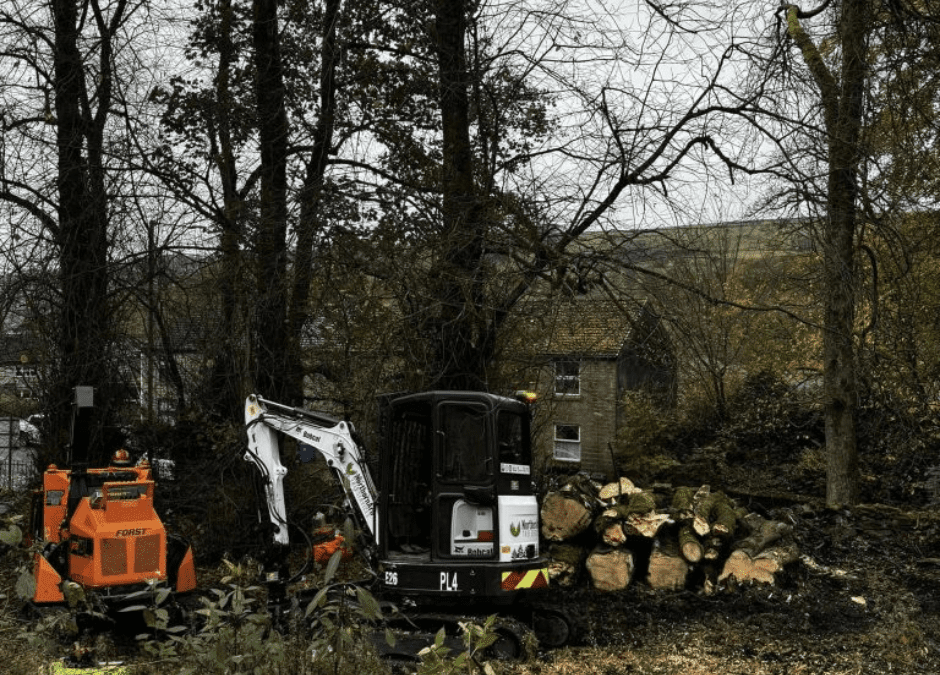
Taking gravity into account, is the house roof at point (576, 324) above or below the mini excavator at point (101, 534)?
above

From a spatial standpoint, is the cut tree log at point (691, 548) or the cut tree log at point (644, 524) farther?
the cut tree log at point (644, 524)

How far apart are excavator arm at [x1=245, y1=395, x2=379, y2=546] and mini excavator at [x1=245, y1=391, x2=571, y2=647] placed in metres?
0.01

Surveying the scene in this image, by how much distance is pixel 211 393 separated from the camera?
14.0m

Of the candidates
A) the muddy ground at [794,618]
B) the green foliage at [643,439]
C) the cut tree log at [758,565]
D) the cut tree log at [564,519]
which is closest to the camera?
the muddy ground at [794,618]

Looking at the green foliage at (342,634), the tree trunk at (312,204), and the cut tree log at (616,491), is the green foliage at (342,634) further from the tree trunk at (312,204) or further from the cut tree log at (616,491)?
the cut tree log at (616,491)

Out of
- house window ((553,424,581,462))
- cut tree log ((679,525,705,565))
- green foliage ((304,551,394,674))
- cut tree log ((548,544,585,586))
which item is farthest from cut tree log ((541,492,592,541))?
house window ((553,424,581,462))

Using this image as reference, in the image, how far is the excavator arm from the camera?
8.99 m

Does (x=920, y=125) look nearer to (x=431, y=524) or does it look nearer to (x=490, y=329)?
(x=490, y=329)

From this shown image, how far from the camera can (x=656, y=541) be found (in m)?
11.6

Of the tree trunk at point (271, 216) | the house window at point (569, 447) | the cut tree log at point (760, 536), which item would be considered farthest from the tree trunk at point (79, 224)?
the house window at point (569, 447)

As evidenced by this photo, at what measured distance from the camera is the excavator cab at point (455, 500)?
8547mm

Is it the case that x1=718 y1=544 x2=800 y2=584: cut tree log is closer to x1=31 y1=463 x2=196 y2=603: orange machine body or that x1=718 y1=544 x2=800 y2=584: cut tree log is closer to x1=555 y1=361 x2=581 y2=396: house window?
x1=555 y1=361 x2=581 y2=396: house window

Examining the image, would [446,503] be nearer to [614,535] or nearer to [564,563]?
[564,563]

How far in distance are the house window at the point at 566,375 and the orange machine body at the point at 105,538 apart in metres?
4.78
